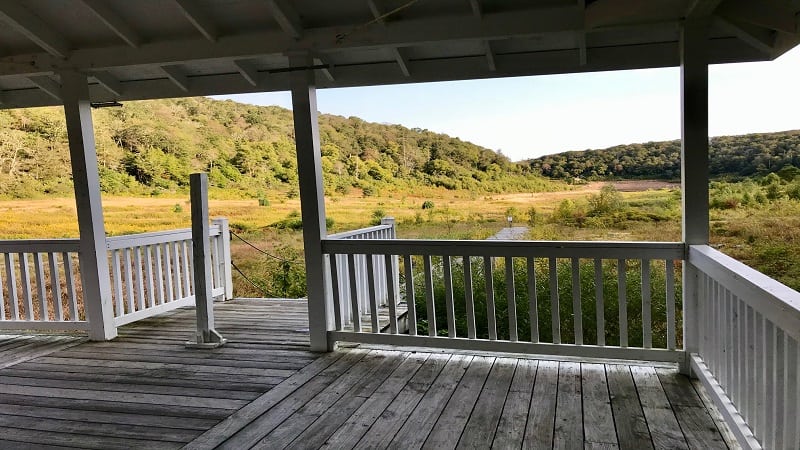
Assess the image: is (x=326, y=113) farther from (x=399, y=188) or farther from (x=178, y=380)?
(x=178, y=380)

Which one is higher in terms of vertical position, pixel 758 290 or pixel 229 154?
pixel 229 154

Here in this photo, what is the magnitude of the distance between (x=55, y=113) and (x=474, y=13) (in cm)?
1007

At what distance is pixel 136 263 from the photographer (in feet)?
16.9

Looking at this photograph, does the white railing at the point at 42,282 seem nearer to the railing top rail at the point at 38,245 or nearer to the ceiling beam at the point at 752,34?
the railing top rail at the point at 38,245

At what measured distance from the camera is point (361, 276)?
5.06m

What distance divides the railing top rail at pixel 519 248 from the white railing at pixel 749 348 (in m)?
0.23

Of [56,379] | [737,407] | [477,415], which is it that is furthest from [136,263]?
[737,407]

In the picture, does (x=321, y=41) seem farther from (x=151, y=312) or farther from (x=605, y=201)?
(x=605, y=201)

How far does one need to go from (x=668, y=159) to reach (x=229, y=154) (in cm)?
822

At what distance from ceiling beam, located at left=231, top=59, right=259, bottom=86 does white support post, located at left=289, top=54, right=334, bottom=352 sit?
466 millimetres

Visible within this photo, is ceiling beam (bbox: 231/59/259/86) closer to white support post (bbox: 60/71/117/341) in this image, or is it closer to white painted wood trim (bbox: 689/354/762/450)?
white support post (bbox: 60/71/117/341)

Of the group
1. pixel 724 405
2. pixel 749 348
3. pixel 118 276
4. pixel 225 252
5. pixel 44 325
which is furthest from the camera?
pixel 225 252

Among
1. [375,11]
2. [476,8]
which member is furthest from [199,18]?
[476,8]

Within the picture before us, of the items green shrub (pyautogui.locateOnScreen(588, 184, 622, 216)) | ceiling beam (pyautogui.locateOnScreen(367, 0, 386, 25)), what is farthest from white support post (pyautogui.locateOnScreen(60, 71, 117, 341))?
green shrub (pyautogui.locateOnScreen(588, 184, 622, 216))
